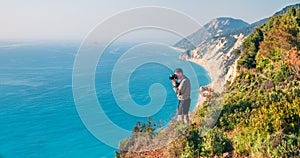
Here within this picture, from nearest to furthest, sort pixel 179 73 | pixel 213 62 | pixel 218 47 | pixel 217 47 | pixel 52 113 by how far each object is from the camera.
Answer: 1. pixel 179 73
2. pixel 213 62
3. pixel 217 47
4. pixel 52 113
5. pixel 218 47

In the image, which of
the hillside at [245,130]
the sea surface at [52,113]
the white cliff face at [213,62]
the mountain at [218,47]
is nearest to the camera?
the hillside at [245,130]

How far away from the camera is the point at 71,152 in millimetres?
21750

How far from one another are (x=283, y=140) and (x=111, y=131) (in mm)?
2820

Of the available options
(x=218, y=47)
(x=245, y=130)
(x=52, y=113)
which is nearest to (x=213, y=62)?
(x=245, y=130)

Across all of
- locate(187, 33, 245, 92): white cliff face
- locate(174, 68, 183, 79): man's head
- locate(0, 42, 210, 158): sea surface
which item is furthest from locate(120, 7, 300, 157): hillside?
locate(0, 42, 210, 158): sea surface

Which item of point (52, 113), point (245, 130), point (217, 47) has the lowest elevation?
point (245, 130)

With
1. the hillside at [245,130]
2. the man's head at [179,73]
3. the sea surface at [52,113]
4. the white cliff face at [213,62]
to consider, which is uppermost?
the sea surface at [52,113]

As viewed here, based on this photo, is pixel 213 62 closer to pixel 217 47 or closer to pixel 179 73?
pixel 179 73

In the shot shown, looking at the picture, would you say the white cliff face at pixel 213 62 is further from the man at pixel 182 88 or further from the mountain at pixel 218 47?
the man at pixel 182 88

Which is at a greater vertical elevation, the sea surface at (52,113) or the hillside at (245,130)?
the sea surface at (52,113)

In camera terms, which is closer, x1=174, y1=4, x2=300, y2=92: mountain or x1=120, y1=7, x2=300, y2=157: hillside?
x1=120, y1=7, x2=300, y2=157: hillside

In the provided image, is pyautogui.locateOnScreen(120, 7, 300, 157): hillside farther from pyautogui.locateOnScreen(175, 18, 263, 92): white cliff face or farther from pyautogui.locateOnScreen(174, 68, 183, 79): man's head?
pyautogui.locateOnScreen(174, 68, 183, 79): man's head

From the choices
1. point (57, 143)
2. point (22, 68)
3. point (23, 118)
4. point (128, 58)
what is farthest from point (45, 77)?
point (128, 58)

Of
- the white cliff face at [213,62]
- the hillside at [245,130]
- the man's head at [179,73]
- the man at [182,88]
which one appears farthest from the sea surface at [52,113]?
the man's head at [179,73]
